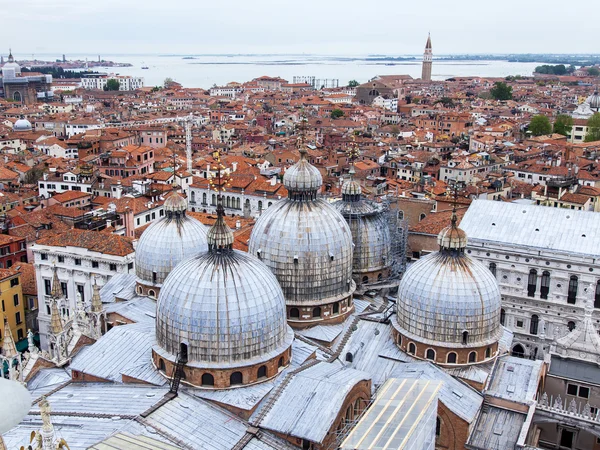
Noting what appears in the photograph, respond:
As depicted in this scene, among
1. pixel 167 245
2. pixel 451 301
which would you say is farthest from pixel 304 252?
pixel 167 245

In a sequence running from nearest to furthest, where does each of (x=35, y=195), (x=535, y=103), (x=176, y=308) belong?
1. (x=176, y=308)
2. (x=35, y=195)
3. (x=535, y=103)

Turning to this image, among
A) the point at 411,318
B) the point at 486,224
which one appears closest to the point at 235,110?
the point at 486,224

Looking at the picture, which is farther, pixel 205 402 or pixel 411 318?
pixel 411 318

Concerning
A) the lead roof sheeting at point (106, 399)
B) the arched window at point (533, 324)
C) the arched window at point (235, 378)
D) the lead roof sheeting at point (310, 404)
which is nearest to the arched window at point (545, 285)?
the arched window at point (533, 324)

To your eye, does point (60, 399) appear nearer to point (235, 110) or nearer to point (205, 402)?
point (205, 402)

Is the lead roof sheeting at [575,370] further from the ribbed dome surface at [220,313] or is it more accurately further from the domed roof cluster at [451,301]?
the ribbed dome surface at [220,313]

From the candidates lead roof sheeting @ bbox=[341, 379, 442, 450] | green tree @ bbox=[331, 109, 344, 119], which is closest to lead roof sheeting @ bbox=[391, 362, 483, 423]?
lead roof sheeting @ bbox=[341, 379, 442, 450]
